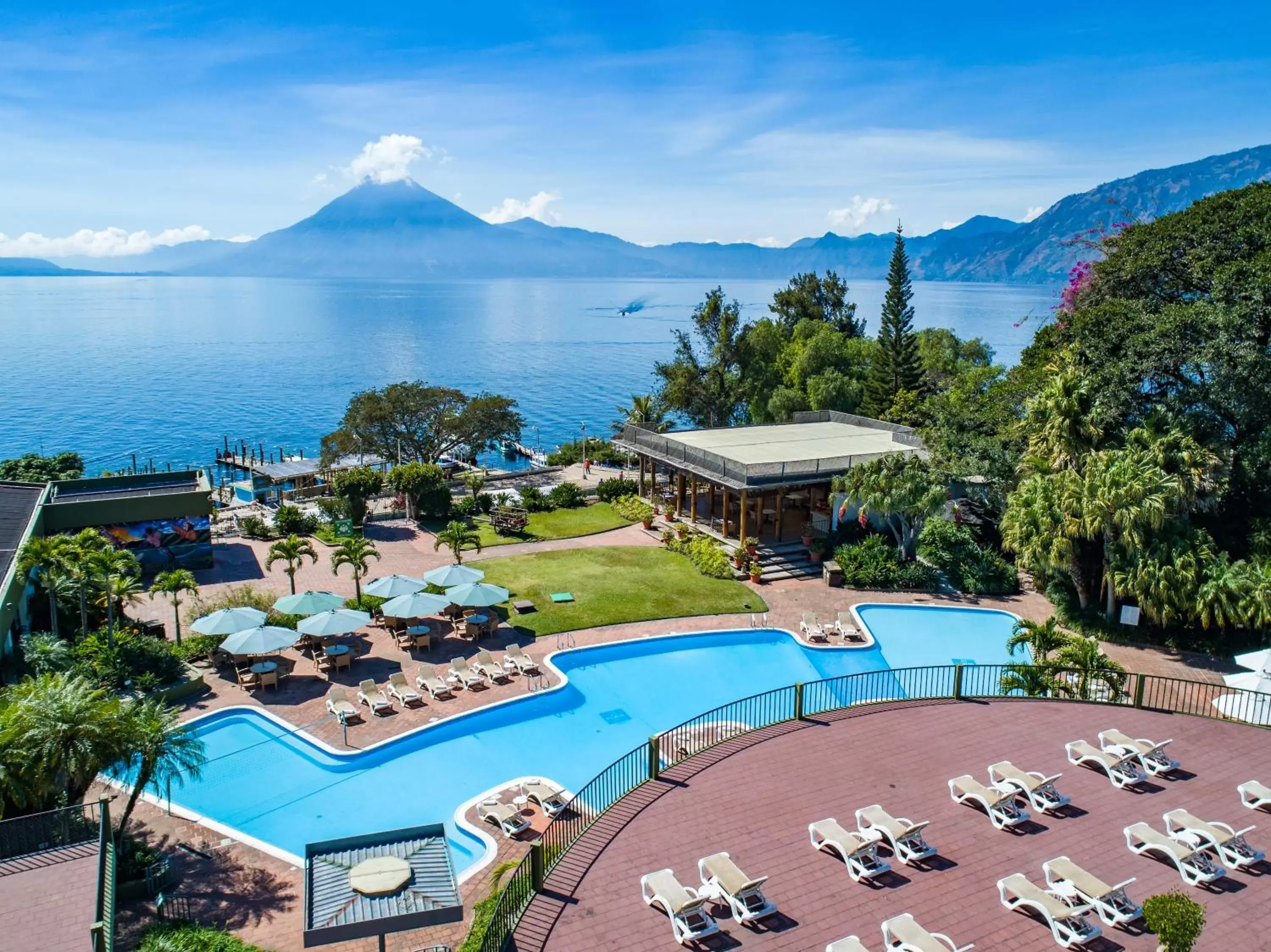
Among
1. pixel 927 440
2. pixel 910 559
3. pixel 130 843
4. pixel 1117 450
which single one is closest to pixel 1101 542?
pixel 1117 450

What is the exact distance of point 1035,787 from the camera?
13.7m

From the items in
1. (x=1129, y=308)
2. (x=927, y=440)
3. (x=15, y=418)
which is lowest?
(x=15, y=418)

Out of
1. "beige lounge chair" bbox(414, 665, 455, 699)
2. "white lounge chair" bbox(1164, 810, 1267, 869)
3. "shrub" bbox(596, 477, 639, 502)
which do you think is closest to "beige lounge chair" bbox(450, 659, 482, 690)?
"beige lounge chair" bbox(414, 665, 455, 699)

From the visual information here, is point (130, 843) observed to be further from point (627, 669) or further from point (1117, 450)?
point (1117, 450)

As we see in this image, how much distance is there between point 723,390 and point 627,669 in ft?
114

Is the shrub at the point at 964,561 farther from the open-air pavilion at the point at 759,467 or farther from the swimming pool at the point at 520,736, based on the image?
the open-air pavilion at the point at 759,467

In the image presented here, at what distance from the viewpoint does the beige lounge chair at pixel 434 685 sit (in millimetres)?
20078

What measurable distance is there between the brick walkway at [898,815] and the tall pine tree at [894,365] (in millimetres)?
33117

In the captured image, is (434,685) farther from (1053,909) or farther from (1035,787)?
(1053,909)

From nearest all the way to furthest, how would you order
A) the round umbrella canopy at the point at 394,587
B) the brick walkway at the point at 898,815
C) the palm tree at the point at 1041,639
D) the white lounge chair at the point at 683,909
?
the white lounge chair at the point at 683,909, the brick walkway at the point at 898,815, the palm tree at the point at 1041,639, the round umbrella canopy at the point at 394,587

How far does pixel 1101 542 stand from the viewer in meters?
24.9

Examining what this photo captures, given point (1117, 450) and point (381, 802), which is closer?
point (381, 802)

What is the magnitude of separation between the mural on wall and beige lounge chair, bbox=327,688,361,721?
12.7 metres

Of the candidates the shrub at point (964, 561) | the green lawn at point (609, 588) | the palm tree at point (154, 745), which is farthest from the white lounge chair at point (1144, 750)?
the palm tree at point (154, 745)
